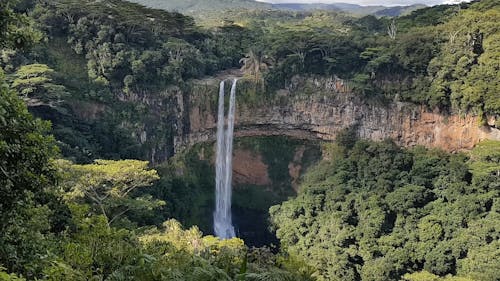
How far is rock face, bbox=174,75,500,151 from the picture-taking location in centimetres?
2766

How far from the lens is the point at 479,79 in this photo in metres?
24.0

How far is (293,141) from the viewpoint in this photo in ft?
106

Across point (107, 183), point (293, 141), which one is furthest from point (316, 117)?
point (107, 183)

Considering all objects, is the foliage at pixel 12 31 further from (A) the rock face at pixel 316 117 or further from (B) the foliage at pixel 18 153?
(A) the rock face at pixel 316 117

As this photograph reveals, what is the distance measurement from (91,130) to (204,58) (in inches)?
395

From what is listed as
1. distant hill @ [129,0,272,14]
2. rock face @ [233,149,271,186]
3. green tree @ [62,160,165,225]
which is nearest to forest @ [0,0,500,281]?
green tree @ [62,160,165,225]

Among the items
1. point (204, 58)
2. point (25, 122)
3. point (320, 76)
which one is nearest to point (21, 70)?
point (204, 58)

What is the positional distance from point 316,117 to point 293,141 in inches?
94.7

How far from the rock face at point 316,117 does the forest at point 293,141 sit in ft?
1.89

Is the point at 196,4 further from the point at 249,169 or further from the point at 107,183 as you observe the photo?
the point at 107,183

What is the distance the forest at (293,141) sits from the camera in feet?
66.3

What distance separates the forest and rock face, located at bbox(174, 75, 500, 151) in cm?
58

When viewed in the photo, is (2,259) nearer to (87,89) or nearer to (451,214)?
(451,214)

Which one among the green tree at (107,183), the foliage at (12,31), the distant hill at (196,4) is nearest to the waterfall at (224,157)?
the green tree at (107,183)
